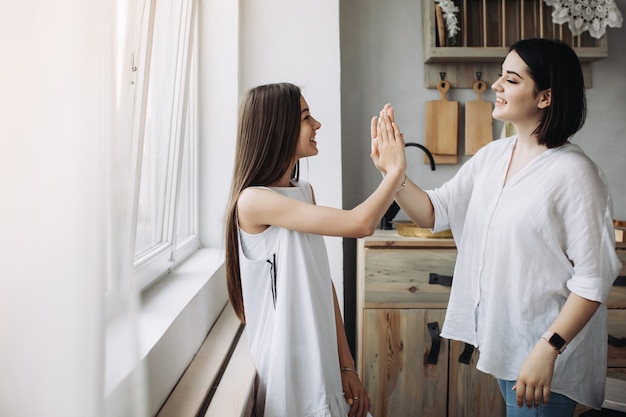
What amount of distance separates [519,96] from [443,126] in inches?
55.2

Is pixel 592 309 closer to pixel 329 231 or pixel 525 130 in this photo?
pixel 525 130

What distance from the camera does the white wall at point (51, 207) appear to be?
1.65 feet

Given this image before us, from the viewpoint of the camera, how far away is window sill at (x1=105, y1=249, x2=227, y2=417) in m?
0.71

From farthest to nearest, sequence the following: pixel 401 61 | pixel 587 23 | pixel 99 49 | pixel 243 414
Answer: pixel 401 61 → pixel 587 23 → pixel 243 414 → pixel 99 49

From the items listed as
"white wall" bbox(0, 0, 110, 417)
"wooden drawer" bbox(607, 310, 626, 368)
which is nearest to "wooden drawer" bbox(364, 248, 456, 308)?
"wooden drawer" bbox(607, 310, 626, 368)

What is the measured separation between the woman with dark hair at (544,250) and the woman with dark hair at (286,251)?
349 millimetres

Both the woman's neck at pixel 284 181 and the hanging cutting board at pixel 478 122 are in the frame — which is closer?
the woman's neck at pixel 284 181

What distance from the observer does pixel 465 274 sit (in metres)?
1.59

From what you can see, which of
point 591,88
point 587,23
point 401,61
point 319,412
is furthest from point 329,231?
point 591,88

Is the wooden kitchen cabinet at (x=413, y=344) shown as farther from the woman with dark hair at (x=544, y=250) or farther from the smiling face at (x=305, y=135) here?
the smiling face at (x=305, y=135)

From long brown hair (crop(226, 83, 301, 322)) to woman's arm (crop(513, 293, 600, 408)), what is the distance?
79 cm

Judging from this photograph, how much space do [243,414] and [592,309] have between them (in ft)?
2.91

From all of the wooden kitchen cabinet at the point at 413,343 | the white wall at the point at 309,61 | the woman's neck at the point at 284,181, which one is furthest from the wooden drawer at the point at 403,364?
the woman's neck at the point at 284,181

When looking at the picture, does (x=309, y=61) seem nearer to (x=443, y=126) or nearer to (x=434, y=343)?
(x=443, y=126)
